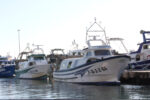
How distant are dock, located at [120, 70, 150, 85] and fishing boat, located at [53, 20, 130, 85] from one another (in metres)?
2.21

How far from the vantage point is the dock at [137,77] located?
28.5 metres

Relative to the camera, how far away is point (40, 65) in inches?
1706

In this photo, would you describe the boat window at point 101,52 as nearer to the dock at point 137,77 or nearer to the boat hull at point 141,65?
the dock at point 137,77

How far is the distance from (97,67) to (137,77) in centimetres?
431

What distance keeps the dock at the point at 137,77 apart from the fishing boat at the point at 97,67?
2212 mm

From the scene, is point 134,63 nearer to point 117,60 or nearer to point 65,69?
point 65,69

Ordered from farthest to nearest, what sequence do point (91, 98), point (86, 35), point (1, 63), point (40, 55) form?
point (1, 63)
point (40, 55)
point (86, 35)
point (91, 98)

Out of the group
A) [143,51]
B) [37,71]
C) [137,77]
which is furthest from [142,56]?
[37,71]

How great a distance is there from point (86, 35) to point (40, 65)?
1144 centimetres

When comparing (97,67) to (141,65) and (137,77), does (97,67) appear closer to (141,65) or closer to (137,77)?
(137,77)

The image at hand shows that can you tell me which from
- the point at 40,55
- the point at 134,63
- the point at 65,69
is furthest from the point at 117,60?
the point at 40,55

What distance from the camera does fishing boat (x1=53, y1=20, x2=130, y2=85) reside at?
90.0 ft

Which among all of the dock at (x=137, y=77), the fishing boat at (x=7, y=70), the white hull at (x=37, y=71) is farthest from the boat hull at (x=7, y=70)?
the dock at (x=137, y=77)

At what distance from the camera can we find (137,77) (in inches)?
1172
